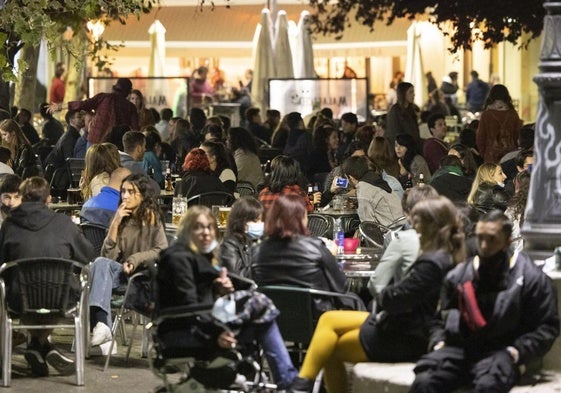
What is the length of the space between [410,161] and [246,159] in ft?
6.62

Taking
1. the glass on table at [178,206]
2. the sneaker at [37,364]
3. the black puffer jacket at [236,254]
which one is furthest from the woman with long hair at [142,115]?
the black puffer jacket at [236,254]

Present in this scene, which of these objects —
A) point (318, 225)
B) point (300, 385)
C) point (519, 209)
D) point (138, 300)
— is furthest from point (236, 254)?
point (318, 225)

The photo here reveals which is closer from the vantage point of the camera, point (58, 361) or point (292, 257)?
point (292, 257)

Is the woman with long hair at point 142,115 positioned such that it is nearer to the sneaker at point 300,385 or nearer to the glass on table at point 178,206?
the glass on table at point 178,206

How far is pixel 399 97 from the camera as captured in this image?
71.9 feet

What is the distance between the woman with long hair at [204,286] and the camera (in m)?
10.1

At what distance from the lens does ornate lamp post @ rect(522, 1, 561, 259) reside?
1003 cm

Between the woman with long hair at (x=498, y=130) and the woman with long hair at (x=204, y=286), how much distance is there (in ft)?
33.6

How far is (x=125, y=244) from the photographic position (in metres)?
12.9

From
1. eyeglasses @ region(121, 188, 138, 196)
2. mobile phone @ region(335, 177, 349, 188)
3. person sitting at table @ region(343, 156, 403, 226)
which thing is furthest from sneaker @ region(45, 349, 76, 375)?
mobile phone @ region(335, 177, 349, 188)

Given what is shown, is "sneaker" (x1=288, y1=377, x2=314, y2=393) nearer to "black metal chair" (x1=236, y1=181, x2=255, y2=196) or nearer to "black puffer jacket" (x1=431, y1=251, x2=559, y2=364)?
"black puffer jacket" (x1=431, y1=251, x2=559, y2=364)

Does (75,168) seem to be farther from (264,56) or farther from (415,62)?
(415,62)

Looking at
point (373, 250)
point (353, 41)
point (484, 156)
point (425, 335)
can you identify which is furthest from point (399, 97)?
point (353, 41)

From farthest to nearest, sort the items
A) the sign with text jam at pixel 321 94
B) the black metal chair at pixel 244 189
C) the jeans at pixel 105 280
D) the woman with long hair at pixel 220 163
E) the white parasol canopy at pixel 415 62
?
the white parasol canopy at pixel 415 62 < the sign with text jam at pixel 321 94 < the black metal chair at pixel 244 189 < the woman with long hair at pixel 220 163 < the jeans at pixel 105 280
